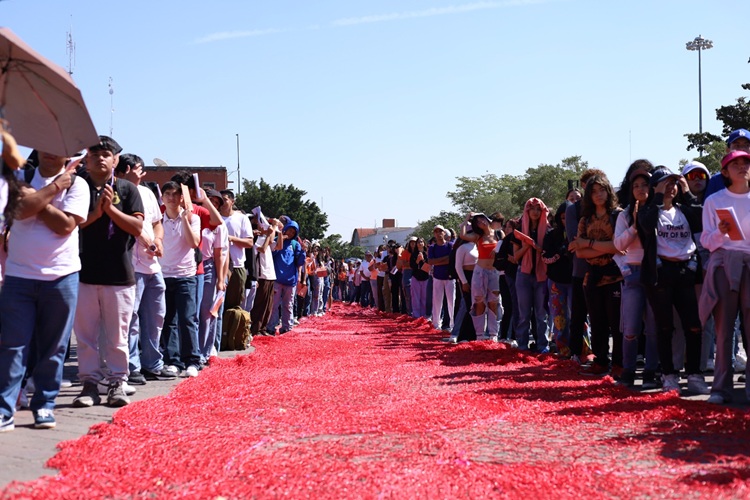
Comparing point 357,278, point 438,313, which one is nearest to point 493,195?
point 357,278

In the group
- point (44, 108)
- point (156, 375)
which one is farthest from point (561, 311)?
point (44, 108)

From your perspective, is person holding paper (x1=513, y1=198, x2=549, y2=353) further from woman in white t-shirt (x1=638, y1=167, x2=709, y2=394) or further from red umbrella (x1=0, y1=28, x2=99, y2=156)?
red umbrella (x1=0, y1=28, x2=99, y2=156)

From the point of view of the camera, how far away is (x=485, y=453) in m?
5.37

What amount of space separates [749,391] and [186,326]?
5.78 m

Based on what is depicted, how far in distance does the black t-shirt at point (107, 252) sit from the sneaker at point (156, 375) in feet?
7.03

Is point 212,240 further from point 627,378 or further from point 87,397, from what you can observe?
point 627,378

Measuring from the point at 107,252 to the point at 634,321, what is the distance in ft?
16.7

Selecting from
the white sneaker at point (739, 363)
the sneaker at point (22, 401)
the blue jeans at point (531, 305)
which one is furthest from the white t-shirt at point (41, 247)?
the blue jeans at point (531, 305)

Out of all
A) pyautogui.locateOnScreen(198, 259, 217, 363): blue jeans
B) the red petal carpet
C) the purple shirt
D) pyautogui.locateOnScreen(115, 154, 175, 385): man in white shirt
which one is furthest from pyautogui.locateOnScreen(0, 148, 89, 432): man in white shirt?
the purple shirt

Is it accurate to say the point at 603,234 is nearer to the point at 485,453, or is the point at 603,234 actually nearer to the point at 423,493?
the point at 485,453

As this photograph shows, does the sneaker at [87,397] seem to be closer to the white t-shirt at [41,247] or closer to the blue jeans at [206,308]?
the white t-shirt at [41,247]

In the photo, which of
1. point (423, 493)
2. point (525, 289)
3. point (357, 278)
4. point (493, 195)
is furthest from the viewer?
point (493, 195)

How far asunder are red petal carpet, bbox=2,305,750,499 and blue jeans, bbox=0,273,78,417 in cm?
59

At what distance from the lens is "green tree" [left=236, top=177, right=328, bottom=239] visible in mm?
89312
